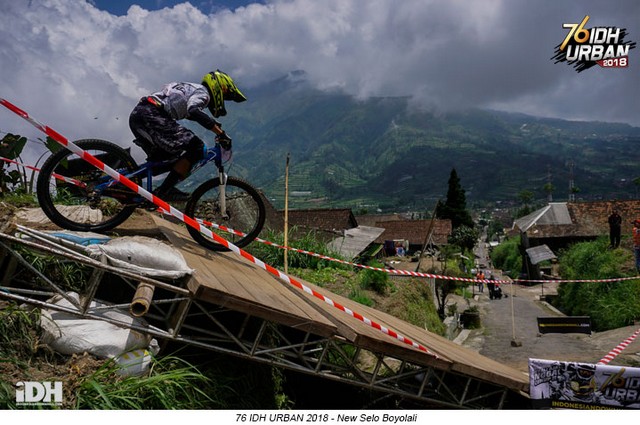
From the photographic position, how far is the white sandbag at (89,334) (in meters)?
4.32

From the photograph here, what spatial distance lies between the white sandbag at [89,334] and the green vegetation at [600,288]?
1701 centimetres

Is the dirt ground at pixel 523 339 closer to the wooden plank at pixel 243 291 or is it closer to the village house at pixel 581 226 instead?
the wooden plank at pixel 243 291

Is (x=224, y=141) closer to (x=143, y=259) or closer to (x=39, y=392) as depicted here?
(x=143, y=259)

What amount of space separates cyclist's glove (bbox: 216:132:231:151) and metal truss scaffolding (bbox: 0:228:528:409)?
5.85 ft

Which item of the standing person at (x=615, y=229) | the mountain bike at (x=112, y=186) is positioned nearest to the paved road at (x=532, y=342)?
the standing person at (x=615, y=229)

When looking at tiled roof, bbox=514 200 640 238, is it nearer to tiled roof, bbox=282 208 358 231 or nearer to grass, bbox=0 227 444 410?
tiled roof, bbox=282 208 358 231

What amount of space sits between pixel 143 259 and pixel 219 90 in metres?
2.33

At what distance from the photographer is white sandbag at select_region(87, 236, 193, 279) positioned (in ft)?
14.3

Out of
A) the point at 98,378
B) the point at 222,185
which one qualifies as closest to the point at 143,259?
the point at 98,378

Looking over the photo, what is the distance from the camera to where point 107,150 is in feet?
17.3

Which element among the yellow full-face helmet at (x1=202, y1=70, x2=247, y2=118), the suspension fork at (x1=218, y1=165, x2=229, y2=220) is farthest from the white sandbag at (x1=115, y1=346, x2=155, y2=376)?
the yellow full-face helmet at (x1=202, y1=70, x2=247, y2=118)

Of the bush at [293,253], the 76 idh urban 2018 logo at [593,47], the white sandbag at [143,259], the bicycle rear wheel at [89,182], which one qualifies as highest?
the 76 idh urban 2018 logo at [593,47]

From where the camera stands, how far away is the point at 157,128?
5.48 meters
